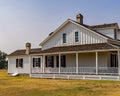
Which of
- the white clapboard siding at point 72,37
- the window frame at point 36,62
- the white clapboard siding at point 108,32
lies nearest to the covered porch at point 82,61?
the white clapboard siding at point 72,37

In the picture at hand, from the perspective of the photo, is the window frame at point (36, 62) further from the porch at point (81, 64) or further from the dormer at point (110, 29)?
the dormer at point (110, 29)

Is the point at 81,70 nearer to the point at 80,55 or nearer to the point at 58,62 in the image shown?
the point at 80,55

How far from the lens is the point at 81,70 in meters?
33.8

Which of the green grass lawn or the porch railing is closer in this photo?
the green grass lawn

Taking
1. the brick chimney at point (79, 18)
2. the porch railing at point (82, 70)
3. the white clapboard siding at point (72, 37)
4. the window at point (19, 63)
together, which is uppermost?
the brick chimney at point (79, 18)

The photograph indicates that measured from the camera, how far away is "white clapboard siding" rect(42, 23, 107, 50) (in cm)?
3499

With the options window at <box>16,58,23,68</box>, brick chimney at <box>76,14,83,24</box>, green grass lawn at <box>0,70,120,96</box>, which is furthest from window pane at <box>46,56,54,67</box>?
green grass lawn at <box>0,70,120,96</box>

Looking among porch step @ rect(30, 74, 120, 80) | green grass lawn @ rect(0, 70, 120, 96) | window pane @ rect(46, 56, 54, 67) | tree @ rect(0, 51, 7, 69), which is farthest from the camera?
tree @ rect(0, 51, 7, 69)

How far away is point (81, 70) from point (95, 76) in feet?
9.56

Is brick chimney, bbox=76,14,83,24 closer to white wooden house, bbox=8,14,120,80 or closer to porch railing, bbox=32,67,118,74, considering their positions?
white wooden house, bbox=8,14,120,80

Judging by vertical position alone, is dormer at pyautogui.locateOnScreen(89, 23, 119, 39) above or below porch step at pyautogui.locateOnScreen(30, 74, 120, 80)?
above

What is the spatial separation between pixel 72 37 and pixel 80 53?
2.58 metres

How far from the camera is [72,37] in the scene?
37188 millimetres

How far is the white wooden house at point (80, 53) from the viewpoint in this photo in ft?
105
